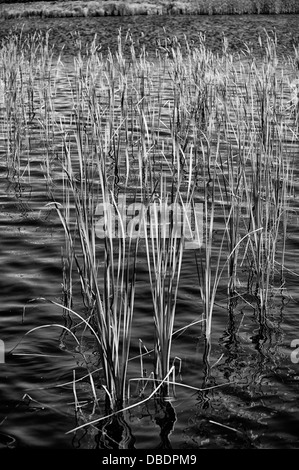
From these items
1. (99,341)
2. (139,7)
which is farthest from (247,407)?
(139,7)

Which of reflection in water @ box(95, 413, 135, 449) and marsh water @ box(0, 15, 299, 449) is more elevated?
reflection in water @ box(95, 413, 135, 449)

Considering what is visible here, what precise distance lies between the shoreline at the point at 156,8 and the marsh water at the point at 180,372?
2895 centimetres

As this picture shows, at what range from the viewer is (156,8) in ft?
106

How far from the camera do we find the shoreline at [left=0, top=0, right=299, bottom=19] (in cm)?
3238

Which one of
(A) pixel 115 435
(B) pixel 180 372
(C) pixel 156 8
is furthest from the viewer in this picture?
(C) pixel 156 8

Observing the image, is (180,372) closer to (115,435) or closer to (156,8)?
(115,435)

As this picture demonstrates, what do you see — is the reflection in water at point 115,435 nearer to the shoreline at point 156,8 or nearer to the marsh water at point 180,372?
the marsh water at point 180,372

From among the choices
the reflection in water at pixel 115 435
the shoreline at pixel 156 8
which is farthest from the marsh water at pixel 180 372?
the shoreline at pixel 156 8

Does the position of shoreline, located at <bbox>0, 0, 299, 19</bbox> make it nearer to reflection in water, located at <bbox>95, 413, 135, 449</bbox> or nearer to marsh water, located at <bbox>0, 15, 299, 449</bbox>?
marsh water, located at <bbox>0, 15, 299, 449</bbox>

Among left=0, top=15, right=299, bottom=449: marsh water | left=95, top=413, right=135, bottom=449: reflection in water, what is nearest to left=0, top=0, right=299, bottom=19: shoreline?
left=0, top=15, right=299, bottom=449: marsh water

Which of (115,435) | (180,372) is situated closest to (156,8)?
(180,372)

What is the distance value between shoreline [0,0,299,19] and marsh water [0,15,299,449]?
2895 centimetres

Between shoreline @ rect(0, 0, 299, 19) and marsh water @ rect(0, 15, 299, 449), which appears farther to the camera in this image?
shoreline @ rect(0, 0, 299, 19)

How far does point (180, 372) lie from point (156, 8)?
3102 cm
